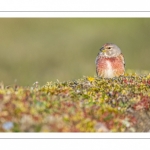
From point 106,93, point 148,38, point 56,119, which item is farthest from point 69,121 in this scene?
point 148,38

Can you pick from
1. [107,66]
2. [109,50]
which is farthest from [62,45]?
[107,66]

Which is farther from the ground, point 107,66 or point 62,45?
point 62,45

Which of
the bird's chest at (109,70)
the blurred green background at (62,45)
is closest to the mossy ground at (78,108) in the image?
the bird's chest at (109,70)

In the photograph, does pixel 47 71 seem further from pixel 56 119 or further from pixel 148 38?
pixel 56 119

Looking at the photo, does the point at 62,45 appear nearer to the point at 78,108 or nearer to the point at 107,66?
the point at 107,66

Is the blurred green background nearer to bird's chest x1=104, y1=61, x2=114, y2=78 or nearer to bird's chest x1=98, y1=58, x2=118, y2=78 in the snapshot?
bird's chest x1=98, y1=58, x2=118, y2=78

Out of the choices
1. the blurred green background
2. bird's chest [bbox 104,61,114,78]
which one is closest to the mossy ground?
bird's chest [bbox 104,61,114,78]
